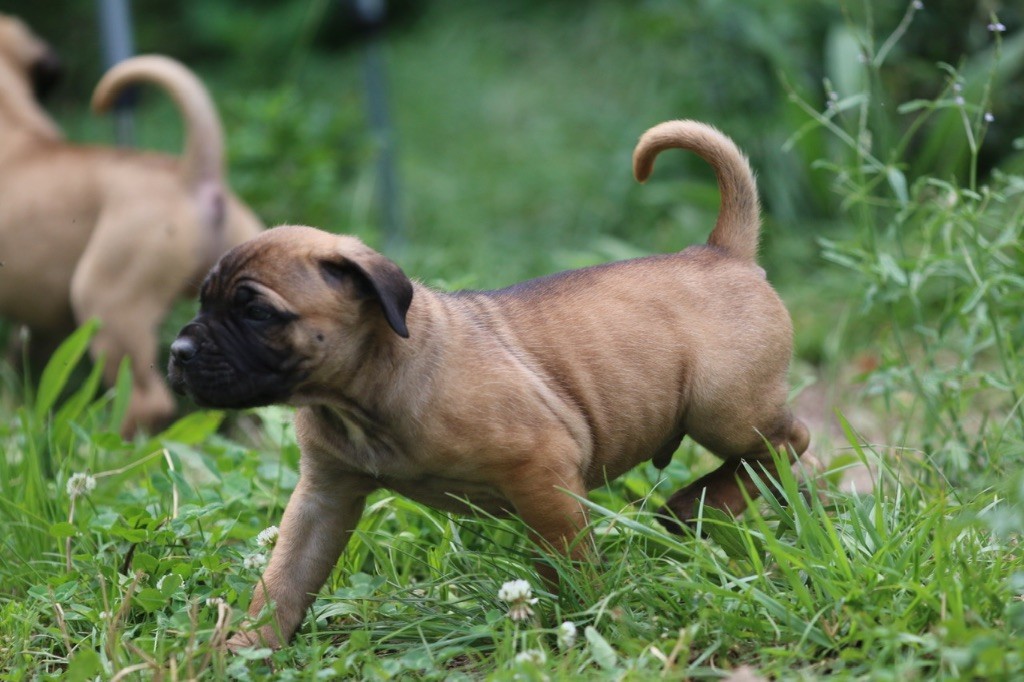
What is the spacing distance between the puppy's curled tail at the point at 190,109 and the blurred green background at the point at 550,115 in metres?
1.22

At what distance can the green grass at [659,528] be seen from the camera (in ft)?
11.2

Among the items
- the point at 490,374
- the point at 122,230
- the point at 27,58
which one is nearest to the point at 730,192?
the point at 490,374

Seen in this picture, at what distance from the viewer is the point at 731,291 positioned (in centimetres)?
434

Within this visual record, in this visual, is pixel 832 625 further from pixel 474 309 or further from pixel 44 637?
pixel 44 637

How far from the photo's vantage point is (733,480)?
4469 millimetres

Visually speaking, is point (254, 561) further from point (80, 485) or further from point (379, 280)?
point (379, 280)

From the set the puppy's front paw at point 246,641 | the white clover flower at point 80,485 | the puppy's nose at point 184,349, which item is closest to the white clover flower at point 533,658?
the puppy's front paw at point 246,641

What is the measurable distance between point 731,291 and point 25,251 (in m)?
4.35

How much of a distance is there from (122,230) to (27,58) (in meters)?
2.37

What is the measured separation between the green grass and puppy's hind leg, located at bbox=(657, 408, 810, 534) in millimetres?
113

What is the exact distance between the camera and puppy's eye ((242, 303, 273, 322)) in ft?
12.0

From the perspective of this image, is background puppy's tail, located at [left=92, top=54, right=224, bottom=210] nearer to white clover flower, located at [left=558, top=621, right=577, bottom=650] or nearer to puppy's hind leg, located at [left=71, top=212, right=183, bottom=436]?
puppy's hind leg, located at [left=71, top=212, right=183, bottom=436]

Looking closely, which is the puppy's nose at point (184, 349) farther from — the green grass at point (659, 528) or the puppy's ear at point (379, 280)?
the green grass at point (659, 528)

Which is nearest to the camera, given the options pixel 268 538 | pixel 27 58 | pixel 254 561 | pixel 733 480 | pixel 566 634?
pixel 566 634
